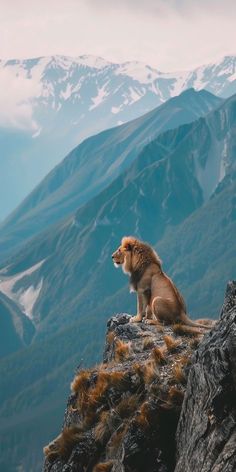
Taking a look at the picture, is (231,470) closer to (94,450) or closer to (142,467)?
(142,467)

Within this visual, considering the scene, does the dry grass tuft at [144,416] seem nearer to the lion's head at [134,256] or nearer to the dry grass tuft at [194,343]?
the dry grass tuft at [194,343]

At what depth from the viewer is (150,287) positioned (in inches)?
1154

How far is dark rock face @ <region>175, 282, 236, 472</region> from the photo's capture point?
1517cm

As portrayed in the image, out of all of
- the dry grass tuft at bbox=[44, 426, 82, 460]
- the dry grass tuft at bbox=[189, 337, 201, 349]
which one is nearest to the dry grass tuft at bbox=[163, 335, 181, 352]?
the dry grass tuft at bbox=[189, 337, 201, 349]

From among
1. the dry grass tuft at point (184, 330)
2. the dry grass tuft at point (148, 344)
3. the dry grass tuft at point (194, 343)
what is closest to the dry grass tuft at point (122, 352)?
the dry grass tuft at point (148, 344)

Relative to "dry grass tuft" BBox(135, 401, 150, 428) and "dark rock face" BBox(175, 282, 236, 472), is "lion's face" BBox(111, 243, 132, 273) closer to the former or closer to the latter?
"dry grass tuft" BBox(135, 401, 150, 428)

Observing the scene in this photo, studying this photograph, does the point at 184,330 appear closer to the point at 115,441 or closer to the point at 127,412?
the point at 127,412

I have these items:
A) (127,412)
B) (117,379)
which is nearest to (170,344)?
(117,379)

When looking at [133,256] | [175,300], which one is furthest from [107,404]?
[133,256]

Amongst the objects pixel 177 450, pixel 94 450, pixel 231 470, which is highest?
pixel 94 450

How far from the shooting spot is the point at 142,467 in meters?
17.6

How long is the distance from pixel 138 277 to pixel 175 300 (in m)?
2.56

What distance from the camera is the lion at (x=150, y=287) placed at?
28.0 metres

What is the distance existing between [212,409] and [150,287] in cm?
1354
